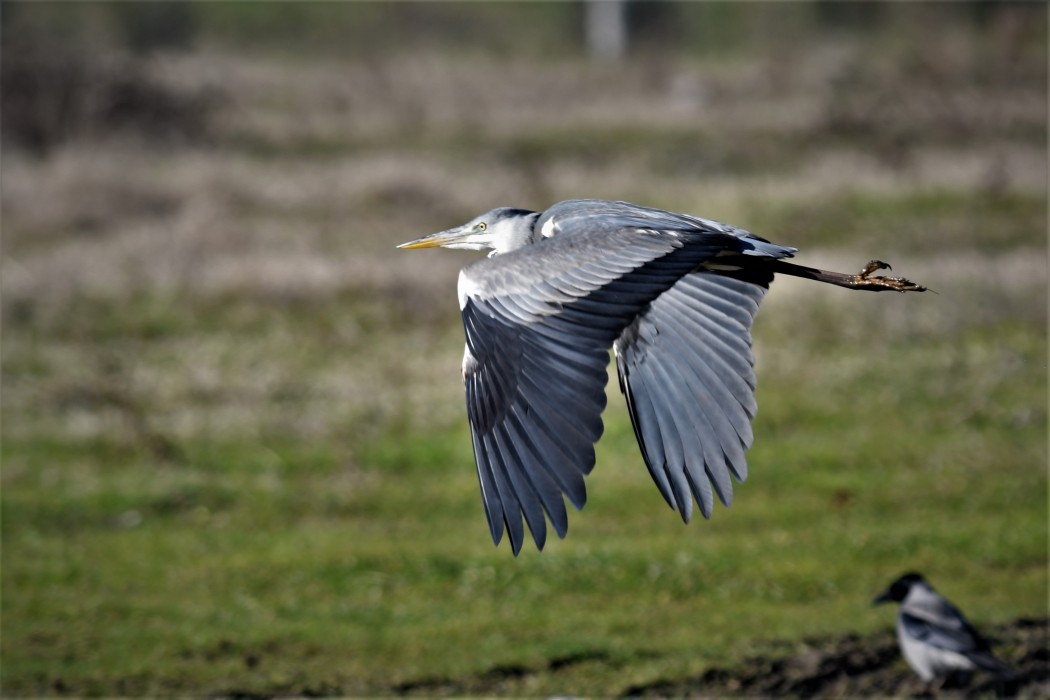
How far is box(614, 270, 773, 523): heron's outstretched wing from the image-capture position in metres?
4.99

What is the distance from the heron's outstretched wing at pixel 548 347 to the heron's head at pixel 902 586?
2039 mm

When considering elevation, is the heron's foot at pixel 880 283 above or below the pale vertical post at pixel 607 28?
below

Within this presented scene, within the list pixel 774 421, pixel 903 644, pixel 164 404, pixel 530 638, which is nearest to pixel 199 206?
pixel 164 404

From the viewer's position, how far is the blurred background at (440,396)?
6.89 m

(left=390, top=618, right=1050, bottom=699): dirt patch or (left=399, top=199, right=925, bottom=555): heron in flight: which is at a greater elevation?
(left=399, top=199, right=925, bottom=555): heron in flight

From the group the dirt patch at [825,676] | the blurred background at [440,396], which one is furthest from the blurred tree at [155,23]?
the dirt patch at [825,676]

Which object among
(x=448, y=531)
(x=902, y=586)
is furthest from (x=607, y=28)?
(x=902, y=586)

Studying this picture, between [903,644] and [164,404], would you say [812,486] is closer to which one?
[903,644]

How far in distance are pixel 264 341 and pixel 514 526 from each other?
810cm

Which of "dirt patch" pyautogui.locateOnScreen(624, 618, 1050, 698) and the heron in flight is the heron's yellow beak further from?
"dirt patch" pyautogui.locateOnScreen(624, 618, 1050, 698)

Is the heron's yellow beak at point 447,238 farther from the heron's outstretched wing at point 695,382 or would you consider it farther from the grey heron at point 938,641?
the grey heron at point 938,641

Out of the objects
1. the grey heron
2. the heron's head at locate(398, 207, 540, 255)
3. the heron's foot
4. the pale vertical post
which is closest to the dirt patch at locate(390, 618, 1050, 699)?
the grey heron

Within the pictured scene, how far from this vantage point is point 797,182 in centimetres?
1647

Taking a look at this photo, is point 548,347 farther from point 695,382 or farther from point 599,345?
point 695,382
